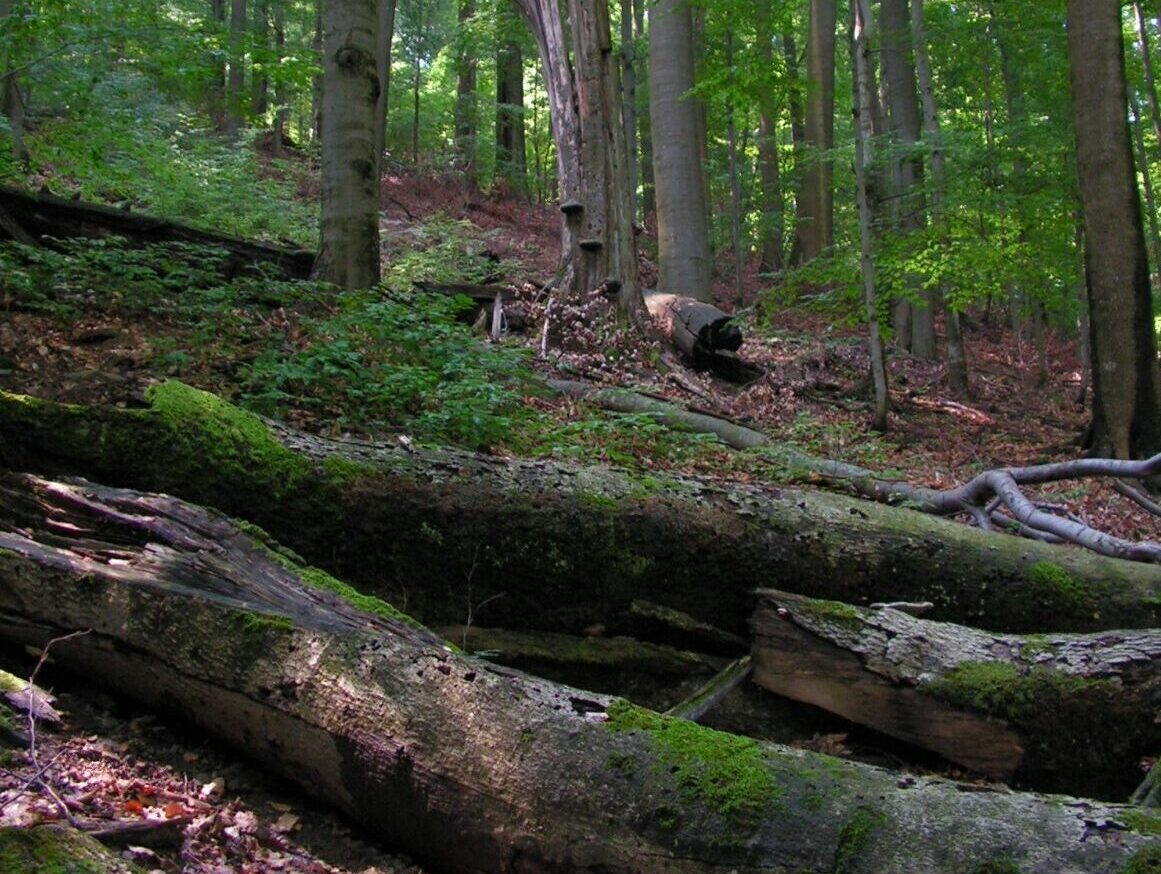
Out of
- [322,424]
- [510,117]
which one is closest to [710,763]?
[322,424]

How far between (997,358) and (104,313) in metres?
19.3

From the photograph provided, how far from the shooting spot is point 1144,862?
2479 millimetres

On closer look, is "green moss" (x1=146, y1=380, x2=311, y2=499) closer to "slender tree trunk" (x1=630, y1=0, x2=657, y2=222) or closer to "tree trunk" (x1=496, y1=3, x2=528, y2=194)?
"slender tree trunk" (x1=630, y1=0, x2=657, y2=222)

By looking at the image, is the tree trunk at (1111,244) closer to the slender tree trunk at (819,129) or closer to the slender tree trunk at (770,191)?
the slender tree trunk at (819,129)

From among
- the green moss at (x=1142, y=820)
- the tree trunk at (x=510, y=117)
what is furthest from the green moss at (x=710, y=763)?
the tree trunk at (x=510, y=117)

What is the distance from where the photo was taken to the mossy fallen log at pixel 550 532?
4.10m

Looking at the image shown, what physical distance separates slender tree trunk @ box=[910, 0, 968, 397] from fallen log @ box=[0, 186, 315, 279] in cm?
704

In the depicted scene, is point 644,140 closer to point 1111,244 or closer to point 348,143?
point 1111,244

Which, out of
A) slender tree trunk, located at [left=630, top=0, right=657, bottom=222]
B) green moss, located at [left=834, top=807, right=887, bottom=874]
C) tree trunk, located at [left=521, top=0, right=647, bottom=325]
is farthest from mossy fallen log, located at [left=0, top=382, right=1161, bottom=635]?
slender tree trunk, located at [left=630, top=0, right=657, bottom=222]

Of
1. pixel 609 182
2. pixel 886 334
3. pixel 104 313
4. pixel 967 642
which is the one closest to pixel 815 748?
pixel 967 642

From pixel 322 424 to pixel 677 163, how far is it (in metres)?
9.85

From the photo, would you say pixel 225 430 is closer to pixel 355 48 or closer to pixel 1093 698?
pixel 1093 698

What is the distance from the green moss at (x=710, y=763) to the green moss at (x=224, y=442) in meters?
2.03

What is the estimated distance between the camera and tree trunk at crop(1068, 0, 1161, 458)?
905cm
